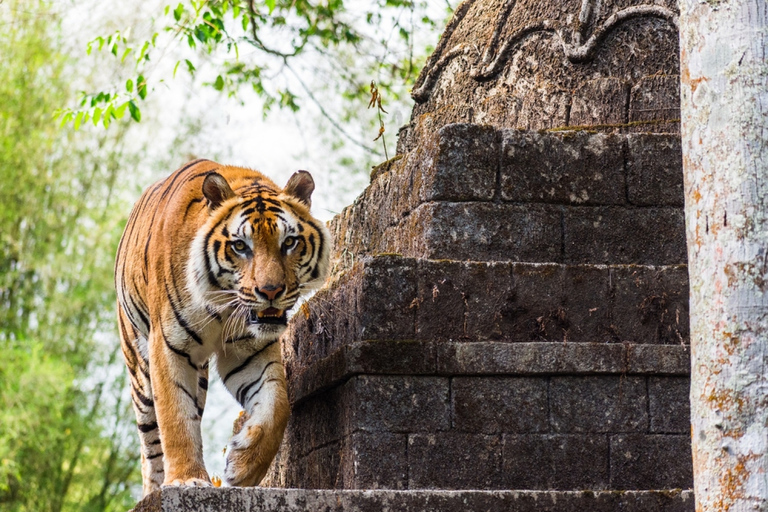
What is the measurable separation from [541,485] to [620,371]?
0.63 meters

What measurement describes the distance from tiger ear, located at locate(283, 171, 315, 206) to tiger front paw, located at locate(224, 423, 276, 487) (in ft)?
3.93

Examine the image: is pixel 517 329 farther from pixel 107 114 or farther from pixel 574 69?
pixel 107 114

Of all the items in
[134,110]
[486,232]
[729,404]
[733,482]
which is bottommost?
[733,482]

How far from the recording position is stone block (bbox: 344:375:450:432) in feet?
15.2

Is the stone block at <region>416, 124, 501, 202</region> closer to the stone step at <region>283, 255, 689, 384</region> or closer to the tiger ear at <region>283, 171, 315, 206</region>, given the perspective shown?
the stone step at <region>283, 255, 689, 384</region>

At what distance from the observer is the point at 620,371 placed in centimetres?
478

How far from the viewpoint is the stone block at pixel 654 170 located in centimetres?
523

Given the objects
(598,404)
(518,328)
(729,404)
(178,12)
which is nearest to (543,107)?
(518,328)

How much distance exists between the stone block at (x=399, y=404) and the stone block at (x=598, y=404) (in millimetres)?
515

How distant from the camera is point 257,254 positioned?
4887mm

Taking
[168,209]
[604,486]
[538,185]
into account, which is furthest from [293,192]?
[604,486]

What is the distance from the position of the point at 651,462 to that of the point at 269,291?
1.90 m

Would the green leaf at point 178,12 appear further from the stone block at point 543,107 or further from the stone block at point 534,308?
the stone block at point 534,308

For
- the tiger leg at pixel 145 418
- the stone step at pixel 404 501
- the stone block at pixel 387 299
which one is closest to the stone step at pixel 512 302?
the stone block at pixel 387 299
